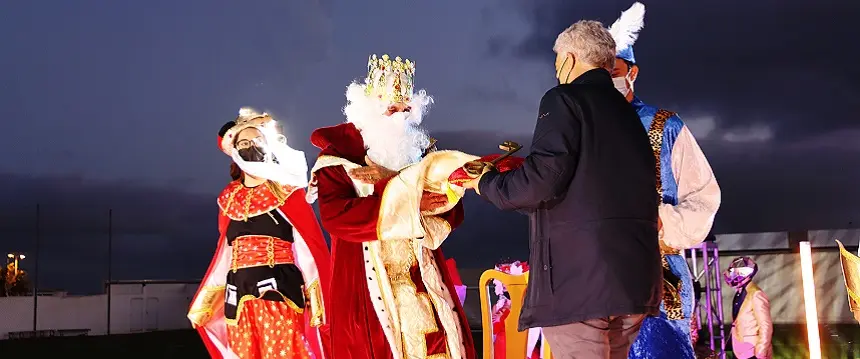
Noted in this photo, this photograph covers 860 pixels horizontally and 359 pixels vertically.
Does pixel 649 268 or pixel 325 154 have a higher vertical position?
pixel 325 154

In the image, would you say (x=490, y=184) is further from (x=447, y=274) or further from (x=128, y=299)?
(x=128, y=299)

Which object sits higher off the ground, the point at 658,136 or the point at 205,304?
the point at 658,136

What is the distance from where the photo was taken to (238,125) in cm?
574

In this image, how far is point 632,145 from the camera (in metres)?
2.48

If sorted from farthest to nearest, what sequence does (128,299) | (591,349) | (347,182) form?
1. (128,299)
2. (347,182)
3. (591,349)

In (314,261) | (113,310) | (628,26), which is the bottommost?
(113,310)

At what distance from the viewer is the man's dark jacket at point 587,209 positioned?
93.8 inches

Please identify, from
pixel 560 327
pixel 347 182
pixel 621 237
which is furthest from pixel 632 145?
pixel 347 182

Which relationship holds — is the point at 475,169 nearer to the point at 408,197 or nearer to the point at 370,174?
the point at 408,197

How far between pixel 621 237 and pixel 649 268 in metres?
0.12

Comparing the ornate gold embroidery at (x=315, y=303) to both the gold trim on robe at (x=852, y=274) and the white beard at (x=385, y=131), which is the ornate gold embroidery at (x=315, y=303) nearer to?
the white beard at (x=385, y=131)

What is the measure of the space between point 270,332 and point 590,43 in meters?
3.14

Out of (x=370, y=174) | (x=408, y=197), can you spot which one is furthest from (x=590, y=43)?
(x=370, y=174)

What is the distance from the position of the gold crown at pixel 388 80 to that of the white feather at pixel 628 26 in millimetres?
1207
